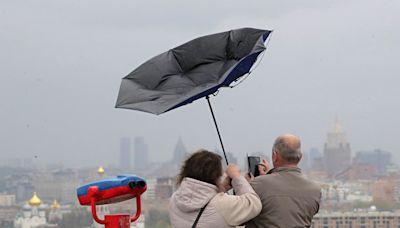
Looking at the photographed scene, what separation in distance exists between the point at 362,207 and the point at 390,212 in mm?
4109

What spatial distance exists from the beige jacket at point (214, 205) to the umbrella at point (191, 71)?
1.48 ft

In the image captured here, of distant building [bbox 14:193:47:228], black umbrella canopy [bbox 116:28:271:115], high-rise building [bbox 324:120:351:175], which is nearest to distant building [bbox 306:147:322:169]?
high-rise building [bbox 324:120:351:175]

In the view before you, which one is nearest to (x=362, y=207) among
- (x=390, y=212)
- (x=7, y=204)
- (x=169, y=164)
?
(x=390, y=212)

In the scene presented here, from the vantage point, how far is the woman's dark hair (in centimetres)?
339

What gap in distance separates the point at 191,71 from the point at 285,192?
0.81 meters

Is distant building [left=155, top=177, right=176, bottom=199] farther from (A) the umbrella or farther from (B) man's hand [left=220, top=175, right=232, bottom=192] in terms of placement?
(B) man's hand [left=220, top=175, right=232, bottom=192]

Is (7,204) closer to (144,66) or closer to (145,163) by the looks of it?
(145,163)

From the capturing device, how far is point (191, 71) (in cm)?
404

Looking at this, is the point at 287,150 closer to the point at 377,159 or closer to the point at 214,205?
the point at 214,205

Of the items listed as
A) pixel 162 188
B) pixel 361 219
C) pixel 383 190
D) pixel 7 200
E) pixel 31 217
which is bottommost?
pixel 361 219

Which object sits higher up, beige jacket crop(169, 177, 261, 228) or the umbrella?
the umbrella

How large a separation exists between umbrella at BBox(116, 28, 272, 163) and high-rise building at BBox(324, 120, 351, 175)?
52961 mm

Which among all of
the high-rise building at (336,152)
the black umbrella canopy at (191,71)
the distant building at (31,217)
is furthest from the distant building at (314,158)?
the black umbrella canopy at (191,71)

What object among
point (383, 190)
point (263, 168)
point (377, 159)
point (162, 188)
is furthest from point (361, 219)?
point (263, 168)
